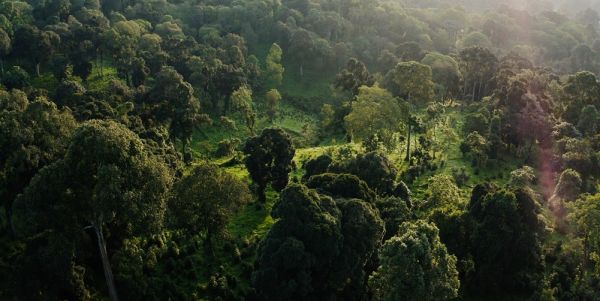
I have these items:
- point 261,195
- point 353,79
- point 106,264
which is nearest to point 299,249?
point 106,264

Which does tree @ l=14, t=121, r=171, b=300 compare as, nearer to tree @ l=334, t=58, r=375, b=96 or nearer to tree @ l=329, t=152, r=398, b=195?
tree @ l=329, t=152, r=398, b=195

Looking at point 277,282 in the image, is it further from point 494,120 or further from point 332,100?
point 332,100

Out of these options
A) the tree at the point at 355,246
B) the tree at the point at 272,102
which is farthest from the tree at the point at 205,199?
the tree at the point at 272,102

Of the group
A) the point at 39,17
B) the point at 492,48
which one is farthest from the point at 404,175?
the point at 492,48

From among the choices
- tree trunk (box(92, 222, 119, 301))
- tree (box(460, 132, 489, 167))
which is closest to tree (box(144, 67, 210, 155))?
tree trunk (box(92, 222, 119, 301))

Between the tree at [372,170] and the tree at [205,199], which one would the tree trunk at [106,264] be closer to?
the tree at [205,199]

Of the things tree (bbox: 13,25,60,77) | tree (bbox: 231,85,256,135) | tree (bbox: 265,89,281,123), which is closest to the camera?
tree (bbox: 231,85,256,135)
